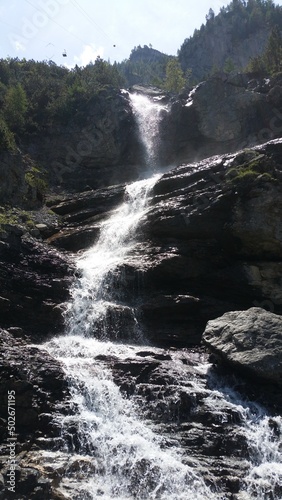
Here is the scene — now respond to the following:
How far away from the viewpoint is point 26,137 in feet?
143

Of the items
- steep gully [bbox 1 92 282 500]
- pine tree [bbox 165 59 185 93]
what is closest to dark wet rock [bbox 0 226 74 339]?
steep gully [bbox 1 92 282 500]

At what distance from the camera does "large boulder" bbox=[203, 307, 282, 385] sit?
48.5ft

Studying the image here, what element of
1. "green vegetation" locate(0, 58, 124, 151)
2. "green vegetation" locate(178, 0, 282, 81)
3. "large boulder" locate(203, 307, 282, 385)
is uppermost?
"green vegetation" locate(178, 0, 282, 81)


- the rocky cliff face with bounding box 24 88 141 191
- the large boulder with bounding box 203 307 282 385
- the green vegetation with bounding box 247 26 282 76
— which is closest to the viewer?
the large boulder with bounding box 203 307 282 385

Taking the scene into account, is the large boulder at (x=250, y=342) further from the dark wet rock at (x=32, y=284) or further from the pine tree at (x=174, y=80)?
the pine tree at (x=174, y=80)

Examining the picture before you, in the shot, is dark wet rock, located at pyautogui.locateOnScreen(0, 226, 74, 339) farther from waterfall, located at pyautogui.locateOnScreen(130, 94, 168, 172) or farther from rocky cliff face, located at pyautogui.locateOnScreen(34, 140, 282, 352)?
waterfall, located at pyautogui.locateOnScreen(130, 94, 168, 172)

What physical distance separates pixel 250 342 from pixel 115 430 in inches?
221

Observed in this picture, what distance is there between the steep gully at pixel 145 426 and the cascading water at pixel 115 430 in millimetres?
28

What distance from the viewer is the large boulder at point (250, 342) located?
14789 millimetres

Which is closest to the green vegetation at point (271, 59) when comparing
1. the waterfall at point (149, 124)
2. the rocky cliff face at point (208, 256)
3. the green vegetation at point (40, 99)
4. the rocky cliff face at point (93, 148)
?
the waterfall at point (149, 124)

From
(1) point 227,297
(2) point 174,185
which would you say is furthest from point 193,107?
(1) point 227,297

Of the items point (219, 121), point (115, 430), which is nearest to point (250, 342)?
point (115, 430)

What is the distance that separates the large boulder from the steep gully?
0.99 metres

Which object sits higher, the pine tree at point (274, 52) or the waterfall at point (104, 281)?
the pine tree at point (274, 52)
